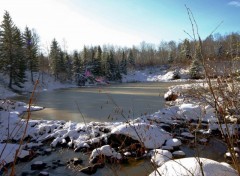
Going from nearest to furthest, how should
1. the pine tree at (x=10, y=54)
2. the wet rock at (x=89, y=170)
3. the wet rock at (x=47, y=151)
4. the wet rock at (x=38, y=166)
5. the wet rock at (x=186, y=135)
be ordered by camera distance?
the wet rock at (x=89, y=170), the wet rock at (x=38, y=166), the wet rock at (x=47, y=151), the wet rock at (x=186, y=135), the pine tree at (x=10, y=54)

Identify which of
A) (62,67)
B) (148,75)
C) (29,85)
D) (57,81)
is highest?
(62,67)

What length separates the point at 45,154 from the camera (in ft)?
36.6

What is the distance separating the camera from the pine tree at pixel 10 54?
128ft

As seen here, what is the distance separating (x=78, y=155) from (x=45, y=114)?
963cm

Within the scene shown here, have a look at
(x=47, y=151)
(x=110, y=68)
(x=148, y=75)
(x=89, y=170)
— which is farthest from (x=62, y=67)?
(x=89, y=170)

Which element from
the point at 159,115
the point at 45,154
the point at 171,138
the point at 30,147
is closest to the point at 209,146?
the point at 171,138

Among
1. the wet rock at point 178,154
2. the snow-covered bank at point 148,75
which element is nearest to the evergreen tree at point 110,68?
the snow-covered bank at point 148,75

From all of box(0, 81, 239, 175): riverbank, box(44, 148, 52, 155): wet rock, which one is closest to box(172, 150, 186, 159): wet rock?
box(0, 81, 239, 175): riverbank

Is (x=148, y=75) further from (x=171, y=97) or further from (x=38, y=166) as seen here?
(x=38, y=166)

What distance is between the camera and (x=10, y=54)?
128ft

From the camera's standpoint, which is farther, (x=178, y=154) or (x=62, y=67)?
(x=62, y=67)

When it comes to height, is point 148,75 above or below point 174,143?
above

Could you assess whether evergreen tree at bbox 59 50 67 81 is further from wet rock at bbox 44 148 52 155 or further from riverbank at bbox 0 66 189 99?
wet rock at bbox 44 148 52 155

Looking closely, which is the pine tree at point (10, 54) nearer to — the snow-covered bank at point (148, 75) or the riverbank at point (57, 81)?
the riverbank at point (57, 81)
